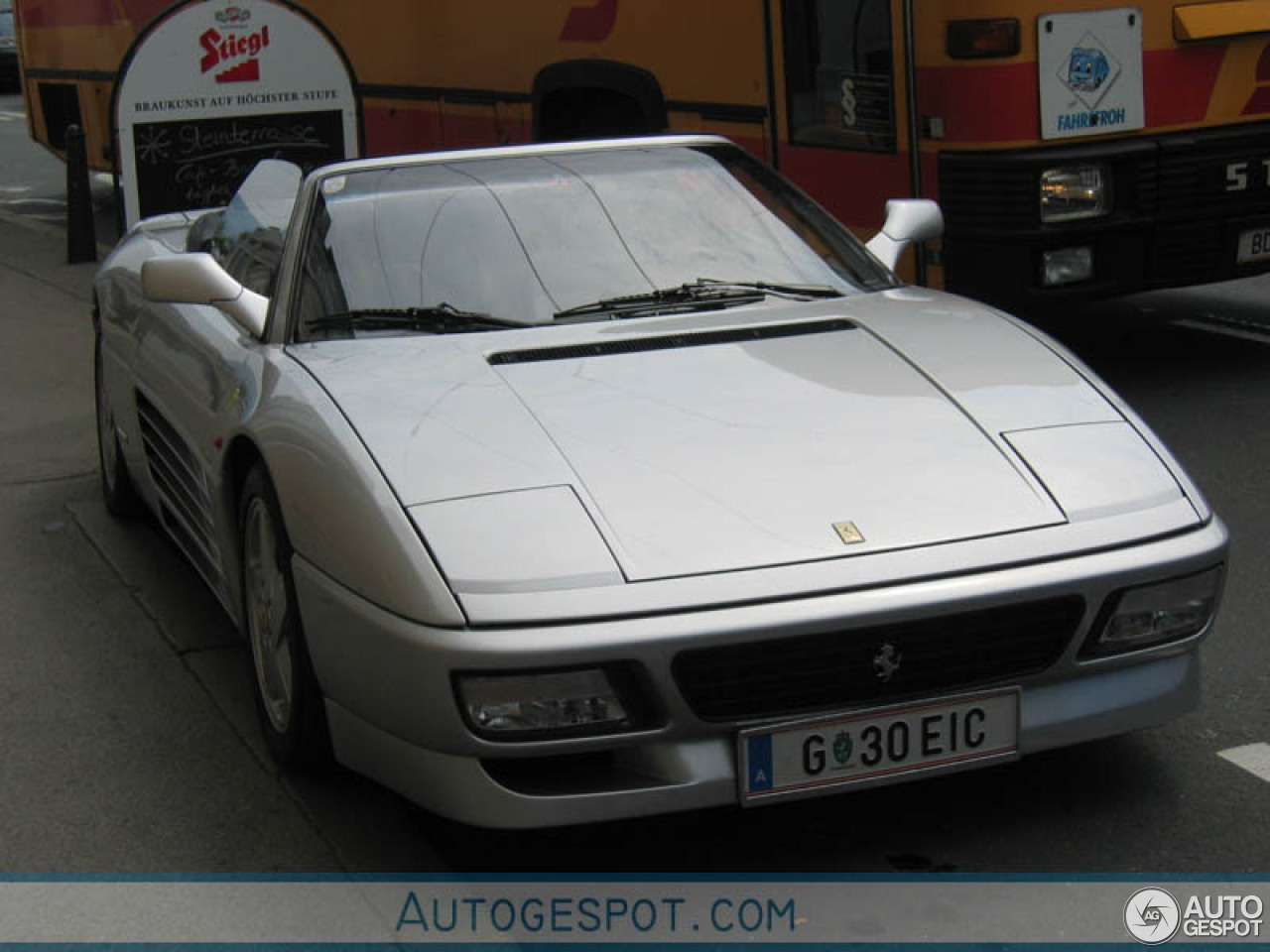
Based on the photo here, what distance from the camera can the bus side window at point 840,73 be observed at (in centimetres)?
759

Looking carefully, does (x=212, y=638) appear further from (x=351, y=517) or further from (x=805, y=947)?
(x=805, y=947)

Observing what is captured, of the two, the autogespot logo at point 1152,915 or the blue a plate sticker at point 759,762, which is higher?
the blue a plate sticker at point 759,762

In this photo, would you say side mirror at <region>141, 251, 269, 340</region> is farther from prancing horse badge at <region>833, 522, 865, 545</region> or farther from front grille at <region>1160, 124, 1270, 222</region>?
front grille at <region>1160, 124, 1270, 222</region>

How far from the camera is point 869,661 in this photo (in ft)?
11.3

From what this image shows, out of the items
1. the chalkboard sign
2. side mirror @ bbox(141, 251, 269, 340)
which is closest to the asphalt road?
side mirror @ bbox(141, 251, 269, 340)

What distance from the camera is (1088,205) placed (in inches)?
287

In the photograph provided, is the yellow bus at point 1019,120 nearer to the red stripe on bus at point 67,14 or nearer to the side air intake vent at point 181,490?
the side air intake vent at point 181,490

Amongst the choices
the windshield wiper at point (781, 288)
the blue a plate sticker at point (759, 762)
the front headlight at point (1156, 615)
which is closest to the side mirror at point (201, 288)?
the windshield wiper at point (781, 288)

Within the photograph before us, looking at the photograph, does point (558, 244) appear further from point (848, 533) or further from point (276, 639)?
point (848, 533)

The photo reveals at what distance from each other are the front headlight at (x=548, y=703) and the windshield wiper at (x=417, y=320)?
1.29 metres

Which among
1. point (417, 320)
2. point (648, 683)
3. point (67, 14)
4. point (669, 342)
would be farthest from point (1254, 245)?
point (67, 14)

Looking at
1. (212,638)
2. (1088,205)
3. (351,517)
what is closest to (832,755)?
(351,517)

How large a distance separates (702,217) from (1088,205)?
2.86 m

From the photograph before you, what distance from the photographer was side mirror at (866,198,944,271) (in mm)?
5203
